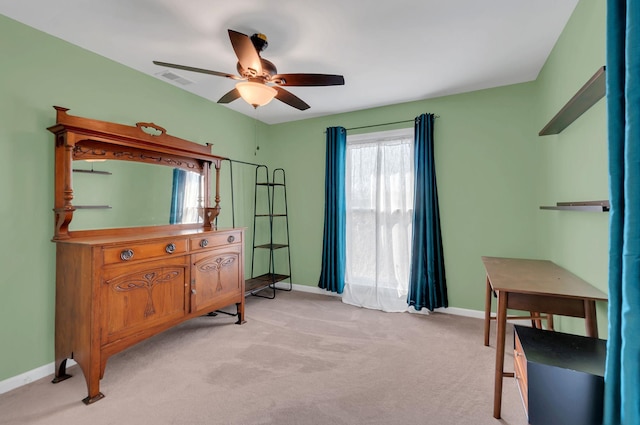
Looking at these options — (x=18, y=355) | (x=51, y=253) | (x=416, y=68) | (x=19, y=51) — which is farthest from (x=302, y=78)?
(x=18, y=355)

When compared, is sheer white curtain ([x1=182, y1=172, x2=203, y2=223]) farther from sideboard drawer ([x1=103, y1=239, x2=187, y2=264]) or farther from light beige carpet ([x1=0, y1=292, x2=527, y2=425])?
light beige carpet ([x1=0, y1=292, x2=527, y2=425])

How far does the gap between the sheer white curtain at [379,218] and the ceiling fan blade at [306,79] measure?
169cm

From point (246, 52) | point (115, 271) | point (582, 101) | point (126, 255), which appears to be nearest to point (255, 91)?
point (246, 52)

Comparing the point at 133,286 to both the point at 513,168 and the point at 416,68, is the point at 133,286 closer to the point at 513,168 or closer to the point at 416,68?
the point at 416,68

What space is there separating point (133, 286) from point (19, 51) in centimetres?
180

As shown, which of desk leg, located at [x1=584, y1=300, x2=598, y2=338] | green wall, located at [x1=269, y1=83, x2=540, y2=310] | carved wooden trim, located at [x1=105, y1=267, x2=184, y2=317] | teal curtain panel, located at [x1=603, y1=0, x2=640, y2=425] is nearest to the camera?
teal curtain panel, located at [x1=603, y1=0, x2=640, y2=425]

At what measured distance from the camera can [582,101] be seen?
1.62m

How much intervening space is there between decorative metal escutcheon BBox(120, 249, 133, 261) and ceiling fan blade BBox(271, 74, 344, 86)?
1574 millimetres

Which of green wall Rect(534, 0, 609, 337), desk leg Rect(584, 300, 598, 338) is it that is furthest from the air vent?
desk leg Rect(584, 300, 598, 338)

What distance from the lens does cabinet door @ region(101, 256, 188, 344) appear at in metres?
1.90

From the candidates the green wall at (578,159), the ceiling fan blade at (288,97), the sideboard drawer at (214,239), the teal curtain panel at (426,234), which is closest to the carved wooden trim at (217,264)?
the sideboard drawer at (214,239)

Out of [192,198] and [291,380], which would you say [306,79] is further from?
[291,380]

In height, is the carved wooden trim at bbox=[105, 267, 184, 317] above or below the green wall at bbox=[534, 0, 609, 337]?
below

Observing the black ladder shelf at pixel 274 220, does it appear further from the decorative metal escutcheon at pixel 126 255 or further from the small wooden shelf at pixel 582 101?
the small wooden shelf at pixel 582 101
